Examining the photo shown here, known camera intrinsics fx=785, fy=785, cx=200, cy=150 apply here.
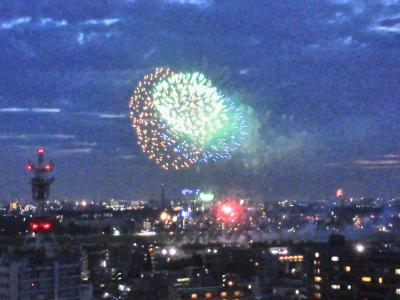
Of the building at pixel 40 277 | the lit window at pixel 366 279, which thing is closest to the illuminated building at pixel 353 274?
the lit window at pixel 366 279

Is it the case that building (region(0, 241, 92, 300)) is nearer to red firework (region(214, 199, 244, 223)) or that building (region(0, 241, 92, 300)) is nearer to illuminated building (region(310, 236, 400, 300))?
illuminated building (region(310, 236, 400, 300))

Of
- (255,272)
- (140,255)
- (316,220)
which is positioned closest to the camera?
(255,272)

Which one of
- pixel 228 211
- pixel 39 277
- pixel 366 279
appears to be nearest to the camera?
pixel 39 277

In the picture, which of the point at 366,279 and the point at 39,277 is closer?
the point at 39,277

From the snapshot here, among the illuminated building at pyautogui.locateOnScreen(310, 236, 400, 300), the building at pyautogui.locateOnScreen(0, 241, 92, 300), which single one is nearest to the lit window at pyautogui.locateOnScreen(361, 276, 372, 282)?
the illuminated building at pyautogui.locateOnScreen(310, 236, 400, 300)

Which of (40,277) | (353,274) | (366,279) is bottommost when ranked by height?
(366,279)

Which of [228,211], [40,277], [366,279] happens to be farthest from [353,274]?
[228,211]

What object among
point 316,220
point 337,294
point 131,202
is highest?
point 131,202

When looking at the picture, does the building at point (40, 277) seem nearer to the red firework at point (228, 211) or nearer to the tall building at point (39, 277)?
the tall building at point (39, 277)

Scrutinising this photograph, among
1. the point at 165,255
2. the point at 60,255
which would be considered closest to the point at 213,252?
the point at 165,255

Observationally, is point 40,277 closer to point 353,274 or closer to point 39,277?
point 39,277

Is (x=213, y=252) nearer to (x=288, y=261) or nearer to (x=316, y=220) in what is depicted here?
(x=288, y=261)
